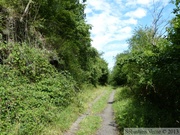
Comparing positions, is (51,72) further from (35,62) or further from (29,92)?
(29,92)

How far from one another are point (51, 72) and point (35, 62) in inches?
48.1

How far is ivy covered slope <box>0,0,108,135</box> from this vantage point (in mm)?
6887

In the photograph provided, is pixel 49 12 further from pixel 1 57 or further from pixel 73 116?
pixel 73 116

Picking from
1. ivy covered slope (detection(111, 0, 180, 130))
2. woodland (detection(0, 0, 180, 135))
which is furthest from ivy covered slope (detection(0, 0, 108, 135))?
ivy covered slope (detection(111, 0, 180, 130))

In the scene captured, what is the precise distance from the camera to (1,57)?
9.23 meters

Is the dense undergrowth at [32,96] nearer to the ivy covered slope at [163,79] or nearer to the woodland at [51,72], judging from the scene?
the woodland at [51,72]

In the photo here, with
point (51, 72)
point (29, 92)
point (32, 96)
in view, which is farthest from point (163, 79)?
point (51, 72)

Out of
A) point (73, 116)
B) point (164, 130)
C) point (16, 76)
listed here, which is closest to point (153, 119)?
point (164, 130)

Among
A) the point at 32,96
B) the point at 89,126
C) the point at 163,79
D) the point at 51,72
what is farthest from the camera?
the point at 51,72

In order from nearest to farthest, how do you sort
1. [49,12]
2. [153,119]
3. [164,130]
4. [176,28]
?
[176,28] → [164,130] → [153,119] → [49,12]

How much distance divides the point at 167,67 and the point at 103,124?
4505mm

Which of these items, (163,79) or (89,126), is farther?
(89,126)

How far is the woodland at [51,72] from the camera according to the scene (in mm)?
6590

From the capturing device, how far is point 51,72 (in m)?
10.8
